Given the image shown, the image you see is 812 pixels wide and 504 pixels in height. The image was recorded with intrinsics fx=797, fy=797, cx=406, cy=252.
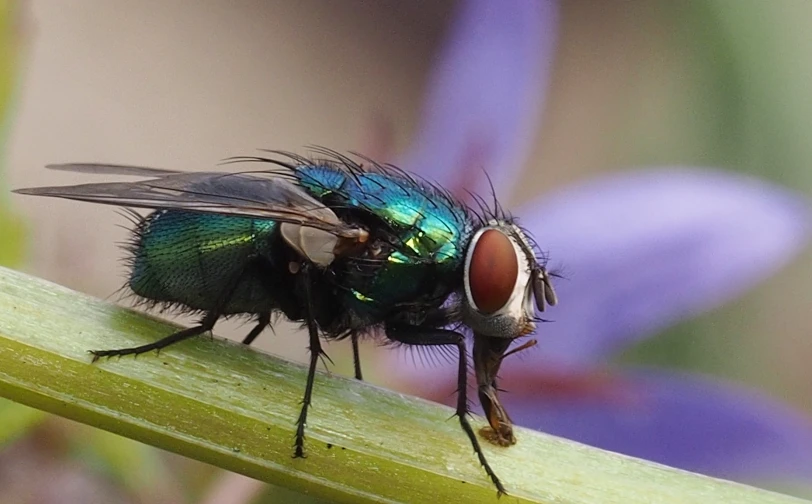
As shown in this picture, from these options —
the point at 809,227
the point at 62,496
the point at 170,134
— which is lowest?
the point at 62,496

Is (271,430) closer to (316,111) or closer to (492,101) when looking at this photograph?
(492,101)

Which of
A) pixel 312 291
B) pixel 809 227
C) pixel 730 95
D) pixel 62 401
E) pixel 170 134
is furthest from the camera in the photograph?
pixel 170 134

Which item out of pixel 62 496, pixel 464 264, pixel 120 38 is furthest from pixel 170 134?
pixel 464 264

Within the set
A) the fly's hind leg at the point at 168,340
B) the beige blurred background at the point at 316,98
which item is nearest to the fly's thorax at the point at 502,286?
the fly's hind leg at the point at 168,340

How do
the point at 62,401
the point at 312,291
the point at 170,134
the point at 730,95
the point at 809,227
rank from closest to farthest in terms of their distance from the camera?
the point at 62,401
the point at 312,291
the point at 809,227
the point at 730,95
the point at 170,134

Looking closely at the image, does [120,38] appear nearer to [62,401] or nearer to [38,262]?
[38,262]

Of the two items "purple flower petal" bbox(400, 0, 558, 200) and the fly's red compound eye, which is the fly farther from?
"purple flower petal" bbox(400, 0, 558, 200)

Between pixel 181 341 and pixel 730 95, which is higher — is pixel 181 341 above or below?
below

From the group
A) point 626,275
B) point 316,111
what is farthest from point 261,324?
point 316,111
